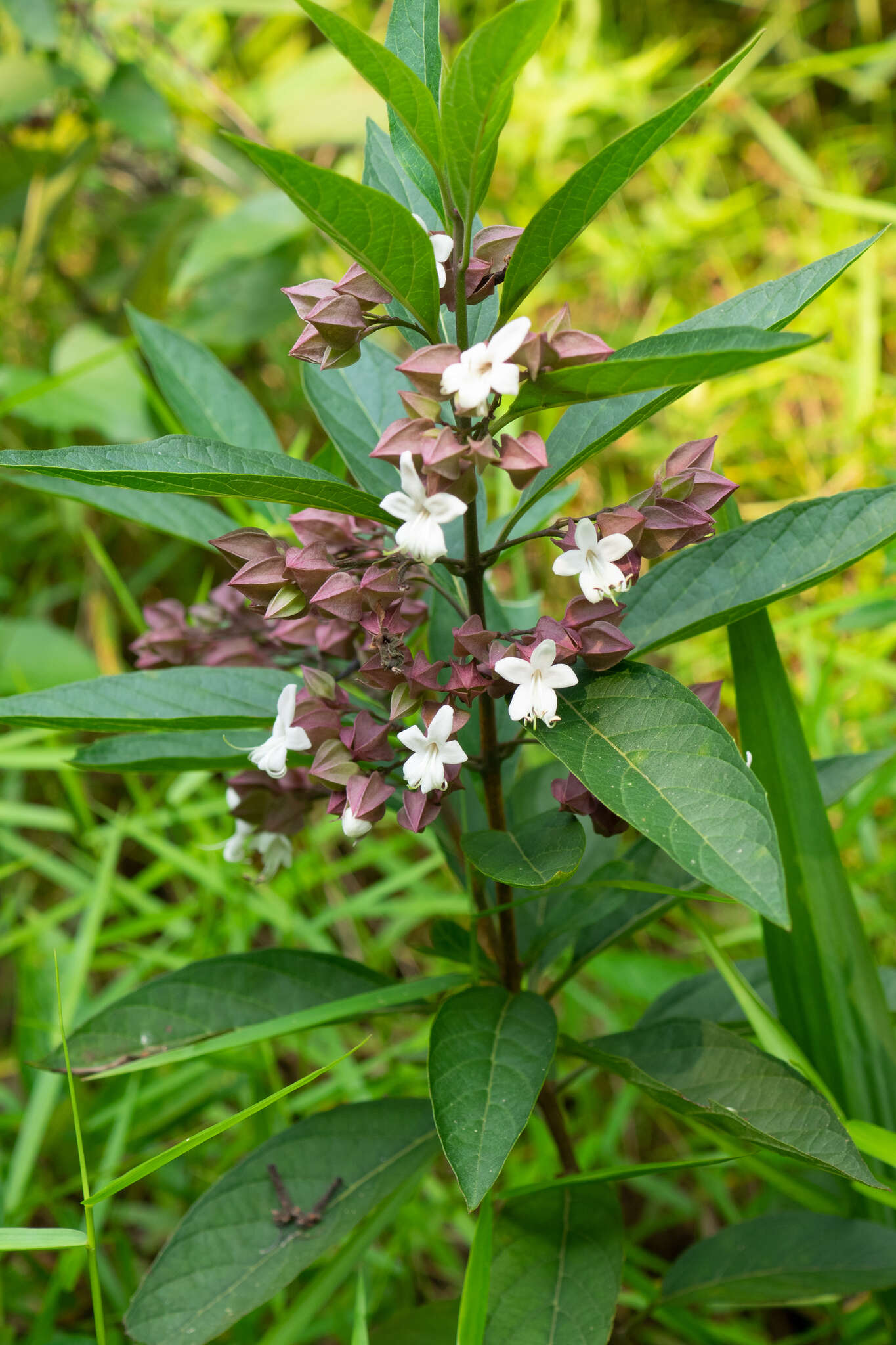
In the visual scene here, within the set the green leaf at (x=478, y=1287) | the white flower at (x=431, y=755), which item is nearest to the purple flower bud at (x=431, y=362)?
the white flower at (x=431, y=755)

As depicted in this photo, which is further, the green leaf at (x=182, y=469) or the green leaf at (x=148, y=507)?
the green leaf at (x=148, y=507)

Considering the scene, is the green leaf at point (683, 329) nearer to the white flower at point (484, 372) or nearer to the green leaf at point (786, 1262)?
the white flower at point (484, 372)

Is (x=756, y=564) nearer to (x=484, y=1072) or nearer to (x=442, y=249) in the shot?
(x=442, y=249)

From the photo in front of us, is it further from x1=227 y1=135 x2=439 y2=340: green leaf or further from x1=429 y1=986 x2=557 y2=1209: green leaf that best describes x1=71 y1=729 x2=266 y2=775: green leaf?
x1=227 y1=135 x2=439 y2=340: green leaf

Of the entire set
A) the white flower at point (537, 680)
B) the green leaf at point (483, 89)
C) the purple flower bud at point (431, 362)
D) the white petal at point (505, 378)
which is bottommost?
the white flower at point (537, 680)

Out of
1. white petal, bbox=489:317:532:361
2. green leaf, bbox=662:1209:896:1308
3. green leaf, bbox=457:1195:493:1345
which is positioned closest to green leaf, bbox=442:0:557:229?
white petal, bbox=489:317:532:361

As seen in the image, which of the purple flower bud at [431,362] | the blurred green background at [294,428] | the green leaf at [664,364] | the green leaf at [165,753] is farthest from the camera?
the blurred green background at [294,428]
